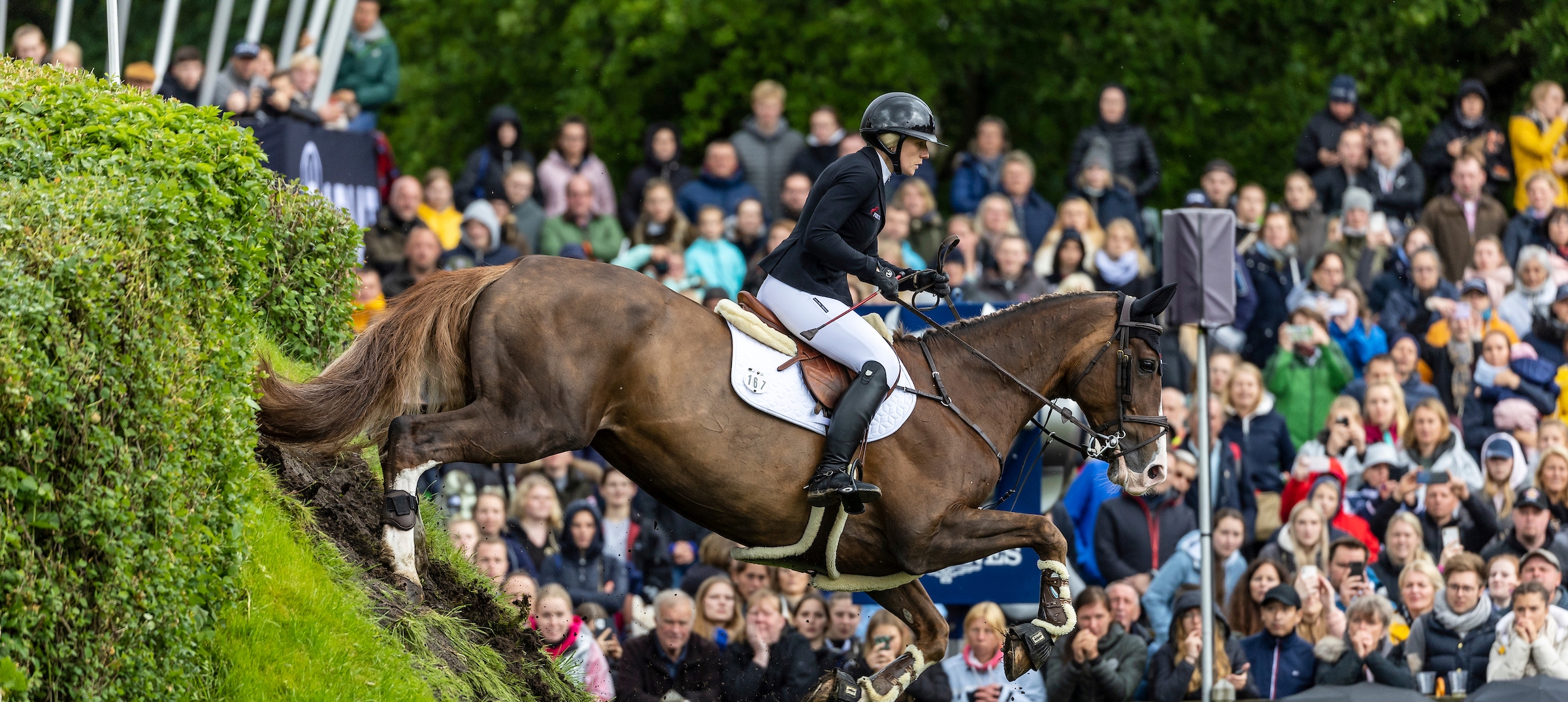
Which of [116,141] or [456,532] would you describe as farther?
[456,532]

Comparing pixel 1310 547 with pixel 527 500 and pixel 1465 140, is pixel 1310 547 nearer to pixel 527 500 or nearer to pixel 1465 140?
pixel 527 500

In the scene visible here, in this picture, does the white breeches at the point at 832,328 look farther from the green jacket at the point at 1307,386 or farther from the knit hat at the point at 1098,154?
the knit hat at the point at 1098,154

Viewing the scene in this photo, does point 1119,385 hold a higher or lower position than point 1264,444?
higher

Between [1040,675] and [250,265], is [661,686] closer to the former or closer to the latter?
[1040,675]

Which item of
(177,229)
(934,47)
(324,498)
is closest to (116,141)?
(177,229)

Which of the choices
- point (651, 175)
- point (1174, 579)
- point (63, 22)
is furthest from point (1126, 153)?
point (63, 22)

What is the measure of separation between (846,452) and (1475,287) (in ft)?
31.6

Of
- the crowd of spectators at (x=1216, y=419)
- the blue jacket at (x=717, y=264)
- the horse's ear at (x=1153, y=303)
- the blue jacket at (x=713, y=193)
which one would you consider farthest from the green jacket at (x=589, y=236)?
the horse's ear at (x=1153, y=303)

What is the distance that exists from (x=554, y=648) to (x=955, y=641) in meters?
2.83

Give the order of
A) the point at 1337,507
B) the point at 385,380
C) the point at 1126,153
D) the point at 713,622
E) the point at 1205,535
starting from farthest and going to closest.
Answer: the point at 1126,153 → the point at 1337,507 → the point at 1205,535 → the point at 713,622 → the point at 385,380

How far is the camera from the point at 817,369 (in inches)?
332

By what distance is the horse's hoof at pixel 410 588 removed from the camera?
7.93 metres

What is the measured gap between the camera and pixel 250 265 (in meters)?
7.07

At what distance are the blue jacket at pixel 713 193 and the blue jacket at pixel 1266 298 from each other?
483 centimetres
